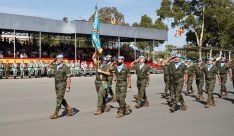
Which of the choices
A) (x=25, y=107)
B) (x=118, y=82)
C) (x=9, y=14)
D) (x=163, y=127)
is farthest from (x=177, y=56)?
(x=9, y=14)

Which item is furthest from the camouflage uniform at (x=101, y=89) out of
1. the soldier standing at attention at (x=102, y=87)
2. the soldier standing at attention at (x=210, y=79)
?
the soldier standing at attention at (x=210, y=79)

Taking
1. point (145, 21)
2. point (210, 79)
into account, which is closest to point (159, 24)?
point (145, 21)

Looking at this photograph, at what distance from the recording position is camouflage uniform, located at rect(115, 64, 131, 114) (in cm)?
1127

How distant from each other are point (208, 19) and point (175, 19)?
5.44 meters

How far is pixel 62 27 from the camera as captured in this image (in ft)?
113

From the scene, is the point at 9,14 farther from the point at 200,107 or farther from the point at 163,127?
the point at 163,127

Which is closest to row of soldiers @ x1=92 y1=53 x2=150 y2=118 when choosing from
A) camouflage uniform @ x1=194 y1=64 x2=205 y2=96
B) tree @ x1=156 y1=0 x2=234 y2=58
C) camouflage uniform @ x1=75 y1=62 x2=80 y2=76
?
camouflage uniform @ x1=194 y1=64 x2=205 y2=96

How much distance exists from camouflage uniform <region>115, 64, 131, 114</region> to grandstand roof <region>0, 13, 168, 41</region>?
20.3m

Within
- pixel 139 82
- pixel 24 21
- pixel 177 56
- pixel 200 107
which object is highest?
pixel 24 21

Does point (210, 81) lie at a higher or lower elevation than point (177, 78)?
lower

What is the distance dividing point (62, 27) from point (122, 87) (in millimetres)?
23920

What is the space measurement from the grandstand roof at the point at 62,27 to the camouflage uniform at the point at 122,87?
20314 millimetres

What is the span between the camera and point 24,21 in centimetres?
3150

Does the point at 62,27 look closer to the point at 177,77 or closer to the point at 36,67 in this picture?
the point at 36,67
